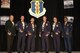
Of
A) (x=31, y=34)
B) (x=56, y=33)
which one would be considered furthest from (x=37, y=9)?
(x=56, y=33)

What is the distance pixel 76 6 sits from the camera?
10898mm

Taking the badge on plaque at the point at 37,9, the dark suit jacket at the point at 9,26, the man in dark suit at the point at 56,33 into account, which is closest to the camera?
the dark suit jacket at the point at 9,26

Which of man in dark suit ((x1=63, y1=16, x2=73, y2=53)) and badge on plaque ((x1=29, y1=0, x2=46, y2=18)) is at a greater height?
badge on plaque ((x1=29, y1=0, x2=46, y2=18))

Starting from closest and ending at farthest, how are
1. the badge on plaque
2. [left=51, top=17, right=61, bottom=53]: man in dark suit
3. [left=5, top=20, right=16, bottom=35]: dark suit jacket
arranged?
[left=5, top=20, right=16, bottom=35]: dark suit jacket → [left=51, top=17, right=61, bottom=53]: man in dark suit → the badge on plaque

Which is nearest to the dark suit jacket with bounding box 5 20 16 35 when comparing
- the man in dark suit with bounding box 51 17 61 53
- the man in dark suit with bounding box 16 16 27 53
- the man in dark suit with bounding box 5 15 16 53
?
the man in dark suit with bounding box 5 15 16 53

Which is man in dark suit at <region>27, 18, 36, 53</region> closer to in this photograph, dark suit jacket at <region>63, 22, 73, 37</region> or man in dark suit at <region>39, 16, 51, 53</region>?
man in dark suit at <region>39, 16, 51, 53</region>

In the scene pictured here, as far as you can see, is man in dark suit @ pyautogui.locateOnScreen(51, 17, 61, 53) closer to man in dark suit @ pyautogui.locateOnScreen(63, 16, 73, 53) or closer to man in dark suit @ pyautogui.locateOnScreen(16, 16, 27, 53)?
man in dark suit @ pyautogui.locateOnScreen(63, 16, 73, 53)

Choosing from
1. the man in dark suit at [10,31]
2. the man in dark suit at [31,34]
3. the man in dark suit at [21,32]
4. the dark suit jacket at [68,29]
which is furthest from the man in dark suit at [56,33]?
the man in dark suit at [10,31]

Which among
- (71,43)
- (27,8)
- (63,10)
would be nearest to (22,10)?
(27,8)

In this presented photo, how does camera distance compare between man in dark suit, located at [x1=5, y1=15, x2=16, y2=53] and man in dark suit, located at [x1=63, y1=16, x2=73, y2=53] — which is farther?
man in dark suit, located at [x1=63, y1=16, x2=73, y2=53]

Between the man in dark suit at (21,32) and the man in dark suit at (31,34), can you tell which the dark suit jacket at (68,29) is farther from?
the man in dark suit at (21,32)

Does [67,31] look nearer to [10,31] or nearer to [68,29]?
[68,29]

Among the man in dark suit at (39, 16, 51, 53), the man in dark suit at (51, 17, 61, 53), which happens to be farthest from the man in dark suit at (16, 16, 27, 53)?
the man in dark suit at (51, 17, 61, 53)

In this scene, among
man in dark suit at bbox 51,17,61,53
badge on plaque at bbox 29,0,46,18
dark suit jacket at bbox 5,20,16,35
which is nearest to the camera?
dark suit jacket at bbox 5,20,16,35
